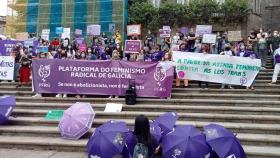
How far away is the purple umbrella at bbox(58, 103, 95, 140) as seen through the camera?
10.7 meters

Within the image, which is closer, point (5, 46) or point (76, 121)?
point (76, 121)

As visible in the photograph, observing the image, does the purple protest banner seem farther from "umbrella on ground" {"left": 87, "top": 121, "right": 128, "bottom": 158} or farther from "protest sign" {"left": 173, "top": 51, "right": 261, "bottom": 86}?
"umbrella on ground" {"left": 87, "top": 121, "right": 128, "bottom": 158}

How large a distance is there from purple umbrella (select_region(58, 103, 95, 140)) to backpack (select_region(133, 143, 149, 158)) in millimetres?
3173

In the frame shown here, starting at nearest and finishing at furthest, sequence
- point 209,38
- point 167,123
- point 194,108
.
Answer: point 167,123, point 194,108, point 209,38

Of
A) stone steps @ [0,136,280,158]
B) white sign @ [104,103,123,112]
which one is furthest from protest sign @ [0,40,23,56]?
stone steps @ [0,136,280,158]

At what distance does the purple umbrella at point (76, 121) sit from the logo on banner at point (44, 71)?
4418 millimetres

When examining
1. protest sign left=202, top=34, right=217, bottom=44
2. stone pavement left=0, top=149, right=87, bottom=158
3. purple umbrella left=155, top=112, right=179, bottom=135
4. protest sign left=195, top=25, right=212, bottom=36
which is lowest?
stone pavement left=0, top=149, right=87, bottom=158

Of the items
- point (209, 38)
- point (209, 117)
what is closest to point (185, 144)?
point (209, 117)

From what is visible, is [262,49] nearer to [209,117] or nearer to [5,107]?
[209,117]

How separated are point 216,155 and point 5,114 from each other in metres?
6.38

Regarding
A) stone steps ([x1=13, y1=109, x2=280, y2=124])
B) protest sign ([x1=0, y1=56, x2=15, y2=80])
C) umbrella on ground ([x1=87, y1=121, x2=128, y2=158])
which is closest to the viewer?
umbrella on ground ([x1=87, y1=121, x2=128, y2=158])

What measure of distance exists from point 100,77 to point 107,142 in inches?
248

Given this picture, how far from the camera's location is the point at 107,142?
8375 millimetres

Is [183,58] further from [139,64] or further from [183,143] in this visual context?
[183,143]
